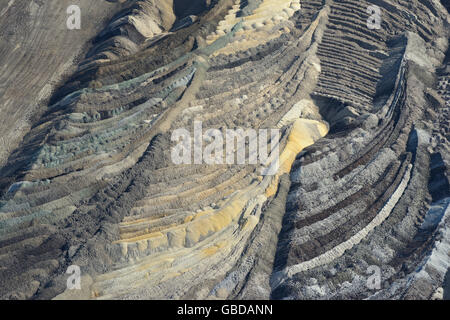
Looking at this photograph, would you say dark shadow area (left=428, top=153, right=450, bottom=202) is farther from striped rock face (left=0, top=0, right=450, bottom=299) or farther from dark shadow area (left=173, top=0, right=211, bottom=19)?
dark shadow area (left=173, top=0, right=211, bottom=19)

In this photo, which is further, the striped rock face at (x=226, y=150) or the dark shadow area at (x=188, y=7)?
the dark shadow area at (x=188, y=7)

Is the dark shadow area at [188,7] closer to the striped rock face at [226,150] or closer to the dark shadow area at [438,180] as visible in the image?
the striped rock face at [226,150]

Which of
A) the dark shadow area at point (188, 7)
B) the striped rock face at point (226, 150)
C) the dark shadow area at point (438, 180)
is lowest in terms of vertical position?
the dark shadow area at point (438, 180)

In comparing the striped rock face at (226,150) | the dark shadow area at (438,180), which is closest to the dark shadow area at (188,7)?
the striped rock face at (226,150)

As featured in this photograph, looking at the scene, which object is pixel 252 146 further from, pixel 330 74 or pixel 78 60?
pixel 78 60

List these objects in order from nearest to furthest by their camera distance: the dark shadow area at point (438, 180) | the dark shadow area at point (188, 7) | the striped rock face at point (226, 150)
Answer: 1. the striped rock face at point (226, 150)
2. the dark shadow area at point (438, 180)
3. the dark shadow area at point (188, 7)

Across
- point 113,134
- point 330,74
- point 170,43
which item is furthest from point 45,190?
point 330,74

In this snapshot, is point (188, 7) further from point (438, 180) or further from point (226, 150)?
point (438, 180)

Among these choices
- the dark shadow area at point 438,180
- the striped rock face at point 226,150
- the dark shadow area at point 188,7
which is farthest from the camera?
the dark shadow area at point 188,7

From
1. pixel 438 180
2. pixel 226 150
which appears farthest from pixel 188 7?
pixel 438 180

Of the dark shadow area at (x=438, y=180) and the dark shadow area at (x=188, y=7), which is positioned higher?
the dark shadow area at (x=188, y=7)
